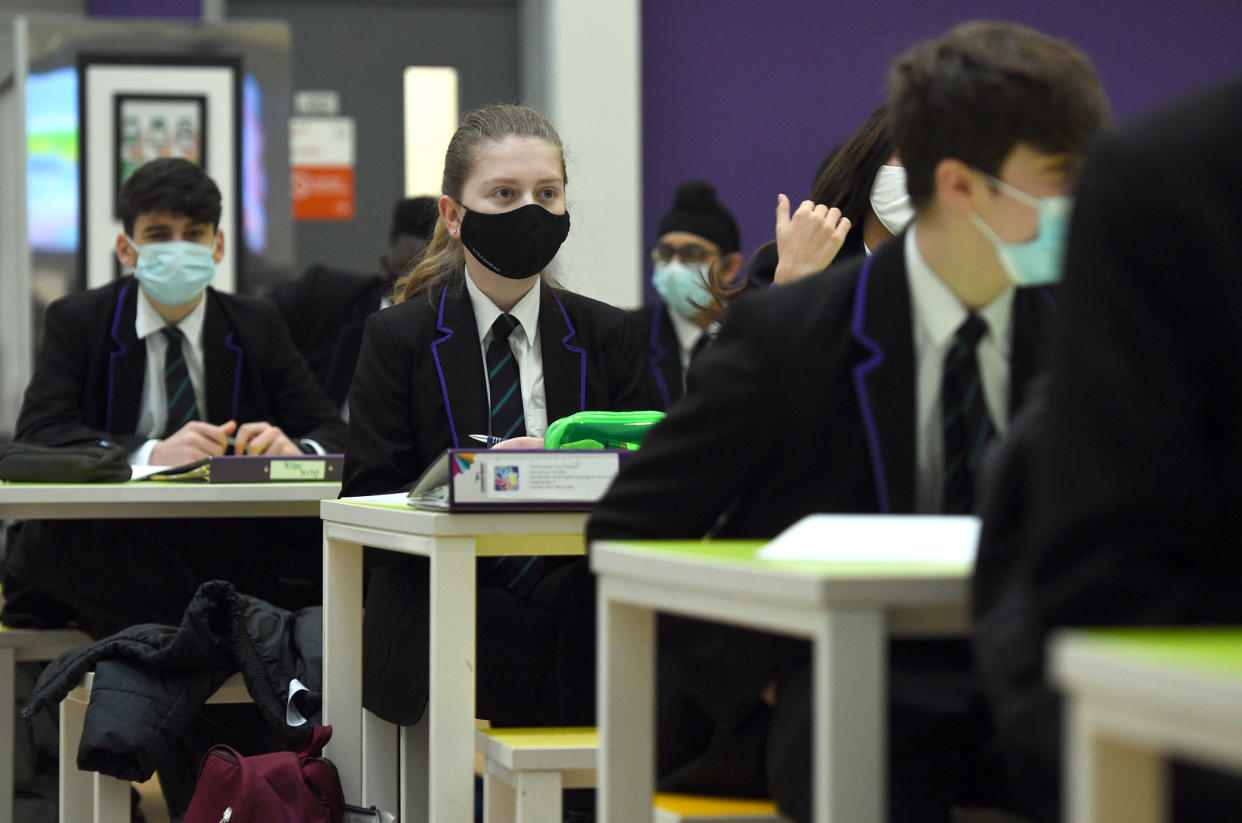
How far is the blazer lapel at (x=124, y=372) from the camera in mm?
3789

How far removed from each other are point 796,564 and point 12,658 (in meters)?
2.24

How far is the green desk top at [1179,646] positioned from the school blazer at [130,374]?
3.02 m

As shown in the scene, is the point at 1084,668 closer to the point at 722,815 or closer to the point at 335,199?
the point at 722,815

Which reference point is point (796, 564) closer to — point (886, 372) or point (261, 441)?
point (886, 372)

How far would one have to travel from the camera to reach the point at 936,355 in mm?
1600

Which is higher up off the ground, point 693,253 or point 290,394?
point 693,253

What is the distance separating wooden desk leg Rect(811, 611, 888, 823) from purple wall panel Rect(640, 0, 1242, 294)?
19.2ft

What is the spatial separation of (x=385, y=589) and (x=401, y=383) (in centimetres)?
47

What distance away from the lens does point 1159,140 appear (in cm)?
100

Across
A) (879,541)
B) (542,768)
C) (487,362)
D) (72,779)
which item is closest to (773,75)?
(487,362)

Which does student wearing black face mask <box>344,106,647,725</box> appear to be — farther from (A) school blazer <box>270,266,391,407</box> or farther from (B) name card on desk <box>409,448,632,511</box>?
(A) school blazer <box>270,266,391,407</box>

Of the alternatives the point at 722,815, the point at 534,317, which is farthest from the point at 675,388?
the point at 722,815

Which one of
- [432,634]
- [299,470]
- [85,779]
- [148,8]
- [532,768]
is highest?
[148,8]

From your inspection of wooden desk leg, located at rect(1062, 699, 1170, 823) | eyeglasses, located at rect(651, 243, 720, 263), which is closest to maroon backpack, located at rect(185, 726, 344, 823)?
wooden desk leg, located at rect(1062, 699, 1170, 823)
